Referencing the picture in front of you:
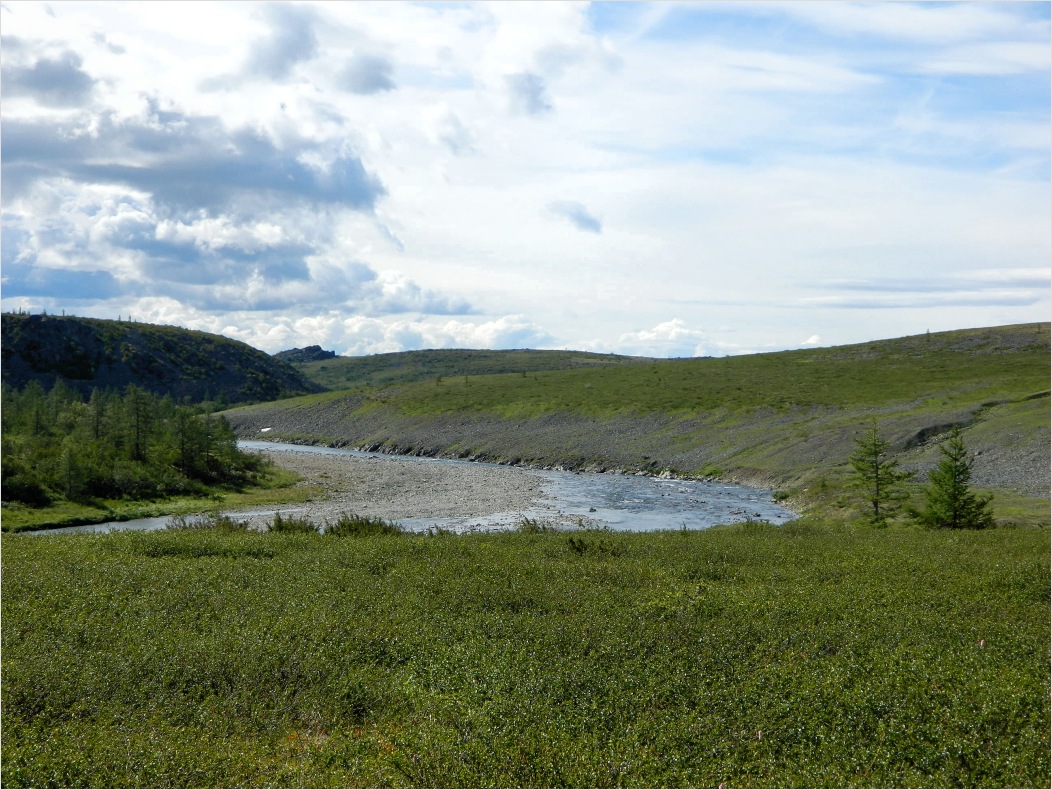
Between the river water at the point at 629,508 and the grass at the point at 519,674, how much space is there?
16.6 meters

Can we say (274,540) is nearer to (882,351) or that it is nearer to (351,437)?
(351,437)

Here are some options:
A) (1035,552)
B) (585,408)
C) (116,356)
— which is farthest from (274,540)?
(116,356)

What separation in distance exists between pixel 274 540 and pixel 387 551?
5107 millimetres

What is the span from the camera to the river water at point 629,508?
47.7 meters

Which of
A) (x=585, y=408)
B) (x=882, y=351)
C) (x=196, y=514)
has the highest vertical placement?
(x=882, y=351)

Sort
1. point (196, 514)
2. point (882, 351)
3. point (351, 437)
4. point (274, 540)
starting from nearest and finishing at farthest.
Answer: point (274, 540) → point (196, 514) → point (351, 437) → point (882, 351)

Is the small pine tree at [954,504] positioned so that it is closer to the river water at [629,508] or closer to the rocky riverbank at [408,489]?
the river water at [629,508]

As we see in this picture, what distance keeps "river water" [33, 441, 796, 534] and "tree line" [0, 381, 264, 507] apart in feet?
21.2

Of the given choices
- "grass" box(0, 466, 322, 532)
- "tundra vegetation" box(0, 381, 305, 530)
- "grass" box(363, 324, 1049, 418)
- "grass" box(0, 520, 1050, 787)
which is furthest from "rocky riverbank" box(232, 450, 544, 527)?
"grass" box(363, 324, 1049, 418)

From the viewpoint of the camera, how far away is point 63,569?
21734mm

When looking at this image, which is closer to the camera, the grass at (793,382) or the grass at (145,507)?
the grass at (145,507)

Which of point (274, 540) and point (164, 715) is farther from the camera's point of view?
point (274, 540)

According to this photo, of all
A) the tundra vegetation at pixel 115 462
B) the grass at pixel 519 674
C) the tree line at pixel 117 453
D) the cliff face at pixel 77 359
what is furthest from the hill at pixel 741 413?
the cliff face at pixel 77 359

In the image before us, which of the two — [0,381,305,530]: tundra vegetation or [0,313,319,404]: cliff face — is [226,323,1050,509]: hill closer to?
[0,381,305,530]: tundra vegetation
